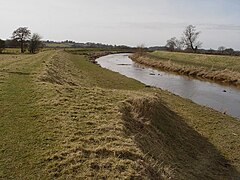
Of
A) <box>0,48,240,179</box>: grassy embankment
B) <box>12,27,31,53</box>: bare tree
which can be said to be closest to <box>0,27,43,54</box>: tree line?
<box>12,27,31,53</box>: bare tree

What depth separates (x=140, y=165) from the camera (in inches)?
311

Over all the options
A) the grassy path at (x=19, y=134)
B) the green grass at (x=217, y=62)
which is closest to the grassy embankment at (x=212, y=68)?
the green grass at (x=217, y=62)

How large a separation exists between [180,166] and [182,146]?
241cm

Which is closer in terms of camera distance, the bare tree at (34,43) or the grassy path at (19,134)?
the grassy path at (19,134)

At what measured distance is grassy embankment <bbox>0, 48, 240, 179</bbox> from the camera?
24.9 ft

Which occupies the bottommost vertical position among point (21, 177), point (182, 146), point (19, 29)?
point (182, 146)

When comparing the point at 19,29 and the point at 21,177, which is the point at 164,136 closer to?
the point at 21,177

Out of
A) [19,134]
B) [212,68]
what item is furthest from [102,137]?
[212,68]

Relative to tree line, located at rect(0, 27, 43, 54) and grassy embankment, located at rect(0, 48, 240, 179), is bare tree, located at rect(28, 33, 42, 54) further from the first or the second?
grassy embankment, located at rect(0, 48, 240, 179)

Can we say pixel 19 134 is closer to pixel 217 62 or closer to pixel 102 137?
pixel 102 137

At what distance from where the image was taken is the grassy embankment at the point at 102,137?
7586mm

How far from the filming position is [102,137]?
9320mm

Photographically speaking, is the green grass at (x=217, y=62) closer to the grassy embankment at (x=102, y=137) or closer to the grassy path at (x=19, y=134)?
the grassy embankment at (x=102, y=137)

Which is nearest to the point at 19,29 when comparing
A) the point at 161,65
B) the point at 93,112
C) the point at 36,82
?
the point at 161,65
